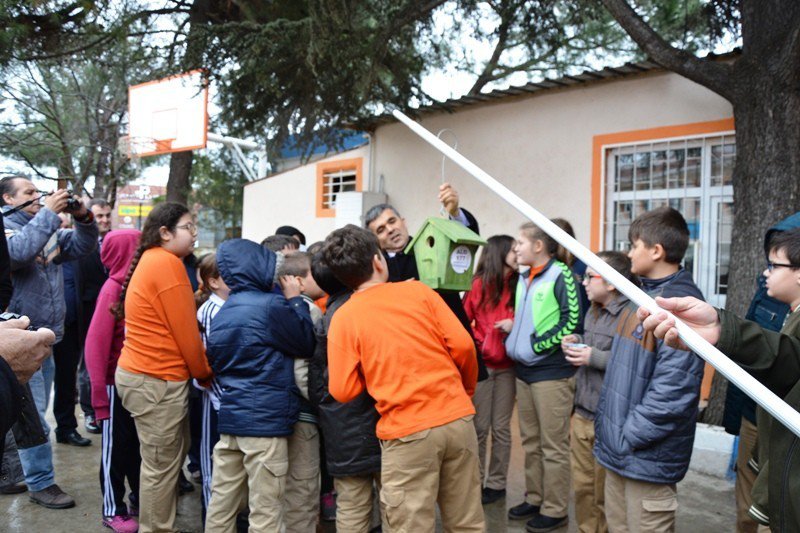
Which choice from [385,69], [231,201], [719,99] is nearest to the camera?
[719,99]

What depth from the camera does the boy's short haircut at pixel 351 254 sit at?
2910 millimetres

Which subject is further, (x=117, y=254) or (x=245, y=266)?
(x=117, y=254)

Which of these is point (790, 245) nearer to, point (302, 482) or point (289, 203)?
point (302, 482)

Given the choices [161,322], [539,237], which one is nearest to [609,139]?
[539,237]

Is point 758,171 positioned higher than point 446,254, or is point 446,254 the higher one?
point 758,171

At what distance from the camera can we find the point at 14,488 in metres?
4.42

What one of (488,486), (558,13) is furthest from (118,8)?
(488,486)

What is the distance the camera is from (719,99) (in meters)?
6.38

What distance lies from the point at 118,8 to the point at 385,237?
14.8ft

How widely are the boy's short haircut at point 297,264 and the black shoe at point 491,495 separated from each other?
1.98 metres

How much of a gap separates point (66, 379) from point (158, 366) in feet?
7.85

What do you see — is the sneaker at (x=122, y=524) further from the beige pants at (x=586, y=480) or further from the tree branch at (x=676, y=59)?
the tree branch at (x=676, y=59)

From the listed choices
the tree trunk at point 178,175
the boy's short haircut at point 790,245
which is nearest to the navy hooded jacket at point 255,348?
the boy's short haircut at point 790,245

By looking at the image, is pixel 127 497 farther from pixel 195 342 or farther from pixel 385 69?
pixel 385 69
